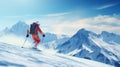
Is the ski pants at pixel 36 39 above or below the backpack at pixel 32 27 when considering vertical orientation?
below

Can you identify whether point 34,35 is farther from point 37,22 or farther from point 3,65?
point 3,65

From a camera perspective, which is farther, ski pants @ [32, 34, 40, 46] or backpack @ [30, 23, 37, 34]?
ski pants @ [32, 34, 40, 46]

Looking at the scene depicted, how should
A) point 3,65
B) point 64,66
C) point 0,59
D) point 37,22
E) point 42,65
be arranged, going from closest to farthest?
point 3,65 < point 0,59 < point 42,65 < point 64,66 < point 37,22

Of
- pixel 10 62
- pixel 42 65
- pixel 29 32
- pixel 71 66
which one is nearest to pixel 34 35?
pixel 29 32

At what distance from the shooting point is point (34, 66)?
10.9 metres

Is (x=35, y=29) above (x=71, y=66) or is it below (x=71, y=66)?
above

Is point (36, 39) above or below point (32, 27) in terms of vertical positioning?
below

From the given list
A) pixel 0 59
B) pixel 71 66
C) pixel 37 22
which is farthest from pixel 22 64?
pixel 37 22

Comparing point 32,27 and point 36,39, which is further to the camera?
point 36,39

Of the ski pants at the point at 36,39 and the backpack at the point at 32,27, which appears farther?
the ski pants at the point at 36,39

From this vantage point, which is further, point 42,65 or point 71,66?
point 71,66

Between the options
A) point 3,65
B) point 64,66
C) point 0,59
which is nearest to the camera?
point 3,65

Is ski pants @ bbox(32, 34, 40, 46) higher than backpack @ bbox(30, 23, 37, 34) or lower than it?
lower

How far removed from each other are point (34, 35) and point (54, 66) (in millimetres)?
9422
